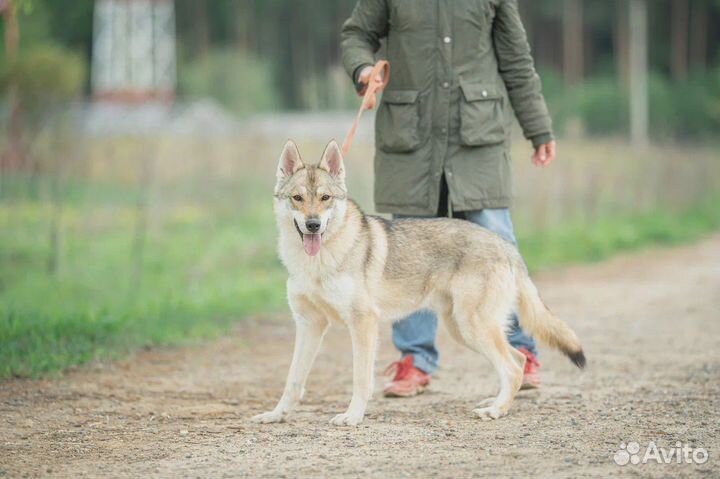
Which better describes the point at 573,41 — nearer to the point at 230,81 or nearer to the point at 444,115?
the point at 230,81

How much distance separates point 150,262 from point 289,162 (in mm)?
7352

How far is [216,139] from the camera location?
15.9 metres

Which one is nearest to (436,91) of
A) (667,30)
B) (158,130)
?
(158,130)

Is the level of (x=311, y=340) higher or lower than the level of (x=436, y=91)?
lower

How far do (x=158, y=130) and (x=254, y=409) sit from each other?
891cm

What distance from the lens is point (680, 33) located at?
4397 cm

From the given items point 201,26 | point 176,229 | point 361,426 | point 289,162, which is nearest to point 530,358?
point 361,426

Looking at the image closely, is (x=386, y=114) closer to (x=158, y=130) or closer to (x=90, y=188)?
(x=158, y=130)

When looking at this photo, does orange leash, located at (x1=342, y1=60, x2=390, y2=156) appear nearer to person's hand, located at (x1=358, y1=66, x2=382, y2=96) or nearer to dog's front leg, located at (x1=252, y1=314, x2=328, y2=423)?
person's hand, located at (x1=358, y1=66, x2=382, y2=96)

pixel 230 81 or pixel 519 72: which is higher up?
pixel 230 81

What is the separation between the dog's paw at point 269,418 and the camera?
5.68m

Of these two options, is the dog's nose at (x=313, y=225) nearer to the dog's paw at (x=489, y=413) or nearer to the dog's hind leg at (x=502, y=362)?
the dog's hind leg at (x=502, y=362)

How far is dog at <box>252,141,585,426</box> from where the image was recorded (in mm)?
5652

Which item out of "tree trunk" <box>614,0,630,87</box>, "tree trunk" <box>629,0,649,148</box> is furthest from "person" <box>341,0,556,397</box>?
"tree trunk" <box>614,0,630,87</box>
